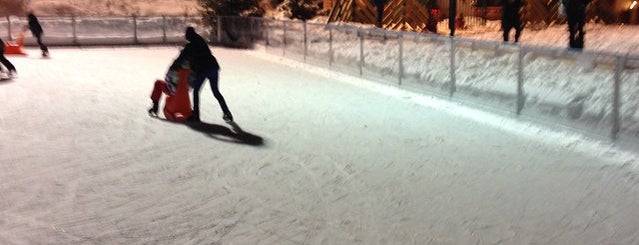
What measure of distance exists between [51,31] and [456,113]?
61.5 ft

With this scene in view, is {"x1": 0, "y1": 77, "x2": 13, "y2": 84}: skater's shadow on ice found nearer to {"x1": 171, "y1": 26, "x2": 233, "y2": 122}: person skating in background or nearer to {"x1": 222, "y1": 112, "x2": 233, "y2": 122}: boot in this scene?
{"x1": 171, "y1": 26, "x2": 233, "y2": 122}: person skating in background

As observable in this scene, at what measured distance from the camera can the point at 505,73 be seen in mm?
8992

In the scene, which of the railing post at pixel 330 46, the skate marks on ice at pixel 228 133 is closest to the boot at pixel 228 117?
the skate marks on ice at pixel 228 133

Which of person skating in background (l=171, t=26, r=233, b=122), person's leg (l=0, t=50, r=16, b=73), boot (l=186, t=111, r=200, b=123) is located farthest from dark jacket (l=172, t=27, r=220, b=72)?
person's leg (l=0, t=50, r=16, b=73)

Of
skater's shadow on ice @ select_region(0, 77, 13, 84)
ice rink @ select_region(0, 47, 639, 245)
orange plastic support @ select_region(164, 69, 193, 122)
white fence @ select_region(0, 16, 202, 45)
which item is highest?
white fence @ select_region(0, 16, 202, 45)

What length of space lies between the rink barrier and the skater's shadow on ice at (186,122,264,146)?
11.8 ft

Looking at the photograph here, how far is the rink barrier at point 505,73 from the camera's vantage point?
7.12m

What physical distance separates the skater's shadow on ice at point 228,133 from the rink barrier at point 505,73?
142 inches

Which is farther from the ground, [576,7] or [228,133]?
[576,7]

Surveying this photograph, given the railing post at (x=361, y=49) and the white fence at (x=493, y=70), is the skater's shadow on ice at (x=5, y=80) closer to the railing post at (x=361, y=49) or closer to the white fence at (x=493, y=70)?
the white fence at (x=493, y=70)

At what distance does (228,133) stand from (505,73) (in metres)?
3.94

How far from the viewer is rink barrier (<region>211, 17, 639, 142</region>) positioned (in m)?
7.12

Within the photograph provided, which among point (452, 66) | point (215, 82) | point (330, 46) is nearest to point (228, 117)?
point (215, 82)

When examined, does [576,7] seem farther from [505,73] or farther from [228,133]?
[228,133]
